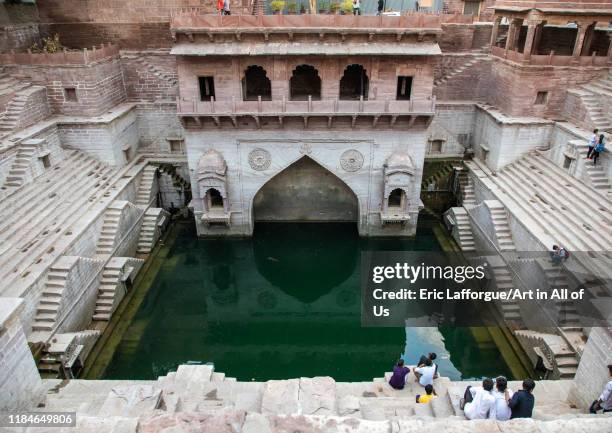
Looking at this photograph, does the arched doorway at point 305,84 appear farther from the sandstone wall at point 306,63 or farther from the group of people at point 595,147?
the group of people at point 595,147

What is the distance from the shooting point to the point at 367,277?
16984mm

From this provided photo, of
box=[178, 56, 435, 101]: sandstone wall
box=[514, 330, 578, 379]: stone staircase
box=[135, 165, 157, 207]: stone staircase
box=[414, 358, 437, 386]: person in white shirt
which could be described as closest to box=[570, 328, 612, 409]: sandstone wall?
box=[514, 330, 578, 379]: stone staircase

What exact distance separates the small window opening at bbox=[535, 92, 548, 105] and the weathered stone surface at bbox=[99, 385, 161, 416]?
17.7 m

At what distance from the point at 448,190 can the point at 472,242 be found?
3839 mm

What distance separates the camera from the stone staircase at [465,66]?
815 inches

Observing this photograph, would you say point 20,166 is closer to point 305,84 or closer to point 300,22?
point 300,22

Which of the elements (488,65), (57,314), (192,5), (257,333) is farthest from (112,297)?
(488,65)

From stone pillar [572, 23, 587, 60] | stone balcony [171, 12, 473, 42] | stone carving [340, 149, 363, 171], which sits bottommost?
stone carving [340, 149, 363, 171]

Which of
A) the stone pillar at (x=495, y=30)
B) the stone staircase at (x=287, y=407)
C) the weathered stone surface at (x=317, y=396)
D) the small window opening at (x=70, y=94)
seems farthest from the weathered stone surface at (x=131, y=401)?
the stone pillar at (x=495, y=30)

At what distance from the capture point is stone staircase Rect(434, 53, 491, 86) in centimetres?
2070

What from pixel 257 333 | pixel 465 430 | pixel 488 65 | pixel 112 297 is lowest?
pixel 257 333

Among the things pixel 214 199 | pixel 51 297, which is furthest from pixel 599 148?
pixel 51 297

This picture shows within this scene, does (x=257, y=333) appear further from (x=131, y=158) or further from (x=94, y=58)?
(x=94, y=58)

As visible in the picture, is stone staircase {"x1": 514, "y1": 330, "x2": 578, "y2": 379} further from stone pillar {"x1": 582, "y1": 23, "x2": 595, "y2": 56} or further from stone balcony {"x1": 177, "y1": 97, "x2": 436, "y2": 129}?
stone pillar {"x1": 582, "y1": 23, "x2": 595, "y2": 56}
